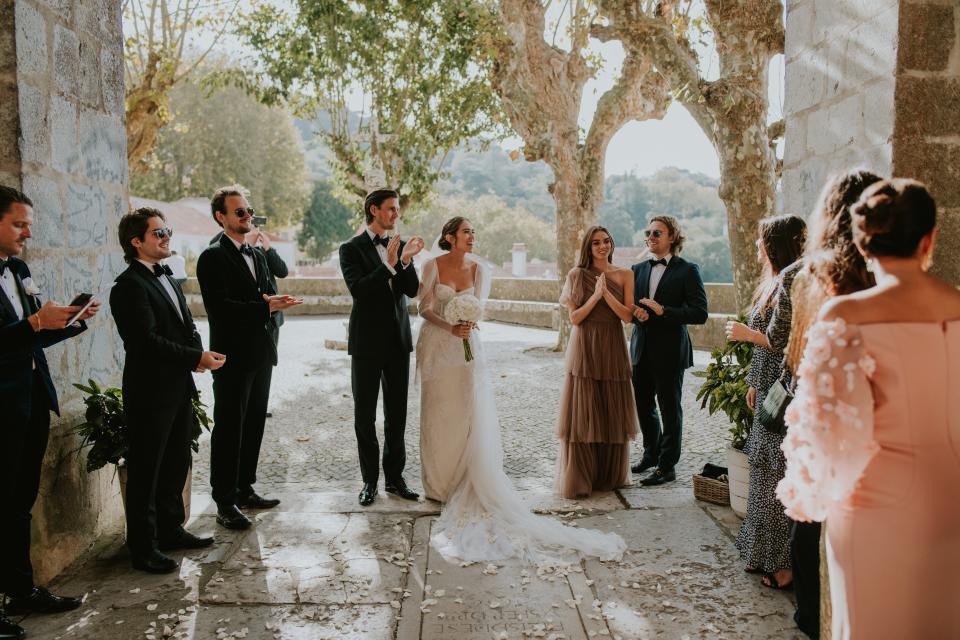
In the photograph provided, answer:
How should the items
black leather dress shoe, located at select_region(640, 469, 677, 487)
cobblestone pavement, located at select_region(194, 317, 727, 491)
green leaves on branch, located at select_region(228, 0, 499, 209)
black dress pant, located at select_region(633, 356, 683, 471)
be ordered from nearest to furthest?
1. black leather dress shoe, located at select_region(640, 469, 677, 487)
2. black dress pant, located at select_region(633, 356, 683, 471)
3. cobblestone pavement, located at select_region(194, 317, 727, 491)
4. green leaves on branch, located at select_region(228, 0, 499, 209)

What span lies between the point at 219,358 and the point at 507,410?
5.08 meters

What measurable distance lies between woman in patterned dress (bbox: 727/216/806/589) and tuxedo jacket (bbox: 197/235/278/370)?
118 inches

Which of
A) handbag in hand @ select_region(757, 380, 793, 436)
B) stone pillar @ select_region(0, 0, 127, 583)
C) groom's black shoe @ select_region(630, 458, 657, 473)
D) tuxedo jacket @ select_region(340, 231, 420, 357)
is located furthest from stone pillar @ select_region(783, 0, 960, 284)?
stone pillar @ select_region(0, 0, 127, 583)

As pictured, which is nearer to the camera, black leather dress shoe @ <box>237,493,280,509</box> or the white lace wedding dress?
the white lace wedding dress

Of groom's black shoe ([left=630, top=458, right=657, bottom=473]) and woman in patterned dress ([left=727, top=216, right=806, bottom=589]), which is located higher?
woman in patterned dress ([left=727, top=216, right=806, bottom=589])

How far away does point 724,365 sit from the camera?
193 inches

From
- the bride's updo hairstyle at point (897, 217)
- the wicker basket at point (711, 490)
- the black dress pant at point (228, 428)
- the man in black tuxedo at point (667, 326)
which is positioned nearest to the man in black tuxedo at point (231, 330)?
the black dress pant at point (228, 428)

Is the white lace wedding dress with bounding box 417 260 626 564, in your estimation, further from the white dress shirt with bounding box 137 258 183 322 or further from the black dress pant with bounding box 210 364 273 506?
the white dress shirt with bounding box 137 258 183 322

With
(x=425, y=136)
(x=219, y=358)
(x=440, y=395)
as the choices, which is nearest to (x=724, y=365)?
(x=440, y=395)

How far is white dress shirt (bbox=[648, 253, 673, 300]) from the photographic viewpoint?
5809 millimetres

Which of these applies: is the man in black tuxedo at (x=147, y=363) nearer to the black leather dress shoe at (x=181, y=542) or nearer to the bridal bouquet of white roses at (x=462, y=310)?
the black leather dress shoe at (x=181, y=542)

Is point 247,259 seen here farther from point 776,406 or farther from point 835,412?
point 835,412

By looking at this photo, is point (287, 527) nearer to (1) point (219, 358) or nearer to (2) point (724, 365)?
(1) point (219, 358)

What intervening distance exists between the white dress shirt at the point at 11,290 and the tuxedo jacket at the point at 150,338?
47 cm
